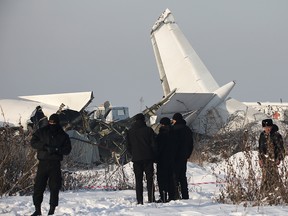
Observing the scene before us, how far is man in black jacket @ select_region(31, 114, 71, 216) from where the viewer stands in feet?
31.7

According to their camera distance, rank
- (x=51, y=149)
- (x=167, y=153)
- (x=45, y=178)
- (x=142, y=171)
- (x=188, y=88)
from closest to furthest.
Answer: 1. (x=51, y=149)
2. (x=45, y=178)
3. (x=142, y=171)
4. (x=167, y=153)
5. (x=188, y=88)

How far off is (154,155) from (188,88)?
76.9ft

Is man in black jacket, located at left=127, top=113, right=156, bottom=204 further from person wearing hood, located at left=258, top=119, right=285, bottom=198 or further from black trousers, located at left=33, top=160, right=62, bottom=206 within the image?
person wearing hood, located at left=258, top=119, right=285, bottom=198

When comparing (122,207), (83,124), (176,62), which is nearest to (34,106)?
(83,124)

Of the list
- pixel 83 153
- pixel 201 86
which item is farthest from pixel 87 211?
pixel 201 86

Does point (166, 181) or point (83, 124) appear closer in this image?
point (166, 181)

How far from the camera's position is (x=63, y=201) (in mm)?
11352

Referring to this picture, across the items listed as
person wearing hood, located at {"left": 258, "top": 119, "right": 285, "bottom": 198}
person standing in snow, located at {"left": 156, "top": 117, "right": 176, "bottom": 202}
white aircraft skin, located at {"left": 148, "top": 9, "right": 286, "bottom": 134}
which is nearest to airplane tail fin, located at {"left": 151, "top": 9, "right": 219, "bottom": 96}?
white aircraft skin, located at {"left": 148, "top": 9, "right": 286, "bottom": 134}

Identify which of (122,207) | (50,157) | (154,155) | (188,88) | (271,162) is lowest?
(122,207)

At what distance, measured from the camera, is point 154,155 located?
1110 cm

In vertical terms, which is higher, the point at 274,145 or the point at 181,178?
the point at 274,145

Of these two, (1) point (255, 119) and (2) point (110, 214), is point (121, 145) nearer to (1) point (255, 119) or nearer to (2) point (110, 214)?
(1) point (255, 119)

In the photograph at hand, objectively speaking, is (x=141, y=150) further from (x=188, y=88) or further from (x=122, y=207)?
(x=188, y=88)

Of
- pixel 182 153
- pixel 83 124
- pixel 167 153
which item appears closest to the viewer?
pixel 167 153
